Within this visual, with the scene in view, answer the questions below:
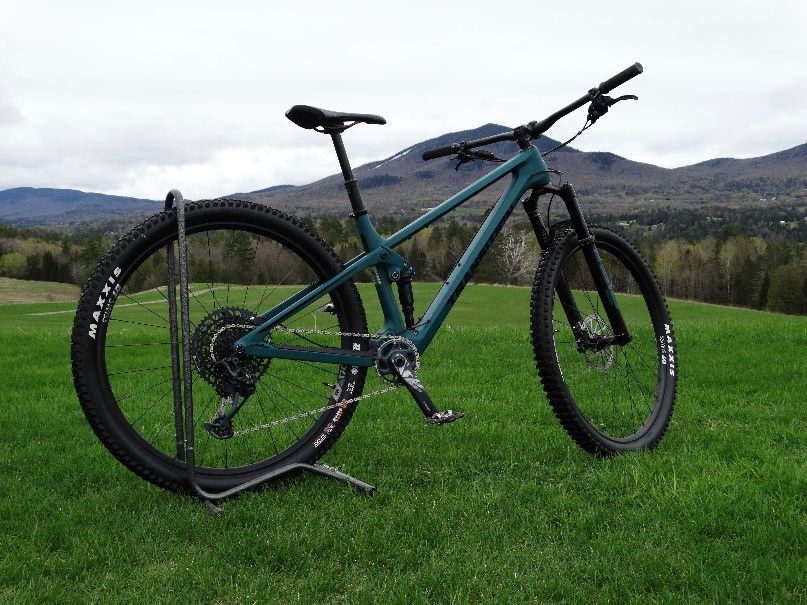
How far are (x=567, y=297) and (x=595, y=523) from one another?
1838 millimetres

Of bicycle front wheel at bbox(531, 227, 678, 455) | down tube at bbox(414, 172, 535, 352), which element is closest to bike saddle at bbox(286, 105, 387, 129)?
down tube at bbox(414, 172, 535, 352)

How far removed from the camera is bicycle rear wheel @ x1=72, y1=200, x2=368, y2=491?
3.62 meters

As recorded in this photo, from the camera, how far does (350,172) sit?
4.12 m

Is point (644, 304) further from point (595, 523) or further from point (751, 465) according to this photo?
point (595, 523)

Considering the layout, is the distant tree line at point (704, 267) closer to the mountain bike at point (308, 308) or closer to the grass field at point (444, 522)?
the mountain bike at point (308, 308)

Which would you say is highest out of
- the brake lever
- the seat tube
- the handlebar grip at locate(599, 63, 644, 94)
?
the handlebar grip at locate(599, 63, 644, 94)

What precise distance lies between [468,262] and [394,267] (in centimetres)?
53

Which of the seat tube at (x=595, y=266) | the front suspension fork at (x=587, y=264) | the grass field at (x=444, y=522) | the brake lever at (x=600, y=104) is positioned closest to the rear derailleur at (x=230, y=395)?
the grass field at (x=444, y=522)

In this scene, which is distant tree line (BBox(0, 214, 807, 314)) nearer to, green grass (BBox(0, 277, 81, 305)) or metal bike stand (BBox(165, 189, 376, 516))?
green grass (BBox(0, 277, 81, 305))

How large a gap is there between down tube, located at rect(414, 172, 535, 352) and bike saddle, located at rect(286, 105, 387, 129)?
105 cm

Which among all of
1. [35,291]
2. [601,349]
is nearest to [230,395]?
[601,349]

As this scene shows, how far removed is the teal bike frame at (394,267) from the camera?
3.93 metres

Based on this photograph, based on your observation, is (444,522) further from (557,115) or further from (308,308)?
(557,115)

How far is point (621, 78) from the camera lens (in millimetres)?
4469
